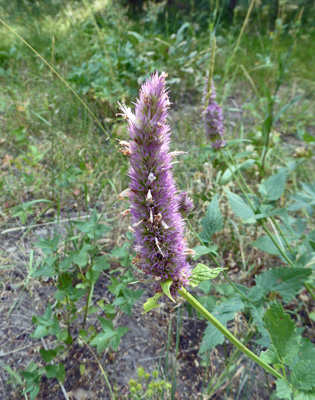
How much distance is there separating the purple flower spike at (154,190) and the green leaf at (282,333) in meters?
0.33

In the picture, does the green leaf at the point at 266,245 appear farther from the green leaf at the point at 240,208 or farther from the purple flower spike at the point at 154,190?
the purple flower spike at the point at 154,190

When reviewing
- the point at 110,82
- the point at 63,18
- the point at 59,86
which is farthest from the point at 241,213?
the point at 63,18

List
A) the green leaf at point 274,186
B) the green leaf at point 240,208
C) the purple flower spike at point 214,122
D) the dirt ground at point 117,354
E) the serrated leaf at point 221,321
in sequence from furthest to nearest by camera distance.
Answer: the purple flower spike at point 214,122
the green leaf at point 274,186
the green leaf at point 240,208
the dirt ground at point 117,354
the serrated leaf at point 221,321

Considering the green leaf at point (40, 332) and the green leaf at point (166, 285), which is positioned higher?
the green leaf at point (166, 285)

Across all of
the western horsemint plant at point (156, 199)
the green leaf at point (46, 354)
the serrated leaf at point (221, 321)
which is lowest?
the green leaf at point (46, 354)

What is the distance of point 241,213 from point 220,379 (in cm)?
88

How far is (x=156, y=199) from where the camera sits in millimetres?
963

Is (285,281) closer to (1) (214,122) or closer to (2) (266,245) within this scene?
(2) (266,245)

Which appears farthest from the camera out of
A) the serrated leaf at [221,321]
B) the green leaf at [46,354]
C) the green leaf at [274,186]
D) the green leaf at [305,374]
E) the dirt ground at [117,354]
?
the green leaf at [274,186]

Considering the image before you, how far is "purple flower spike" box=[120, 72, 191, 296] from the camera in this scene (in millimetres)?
902

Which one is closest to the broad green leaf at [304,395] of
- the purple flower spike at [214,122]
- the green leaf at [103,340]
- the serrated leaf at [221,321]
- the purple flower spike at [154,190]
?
the serrated leaf at [221,321]

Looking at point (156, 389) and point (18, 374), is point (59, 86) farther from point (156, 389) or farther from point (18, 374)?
point (156, 389)

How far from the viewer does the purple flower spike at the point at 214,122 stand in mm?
2102

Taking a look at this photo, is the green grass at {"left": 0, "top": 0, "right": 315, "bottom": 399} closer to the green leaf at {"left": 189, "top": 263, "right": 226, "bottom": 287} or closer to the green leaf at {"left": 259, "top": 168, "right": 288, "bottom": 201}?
the green leaf at {"left": 259, "top": 168, "right": 288, "bottom": 201}
